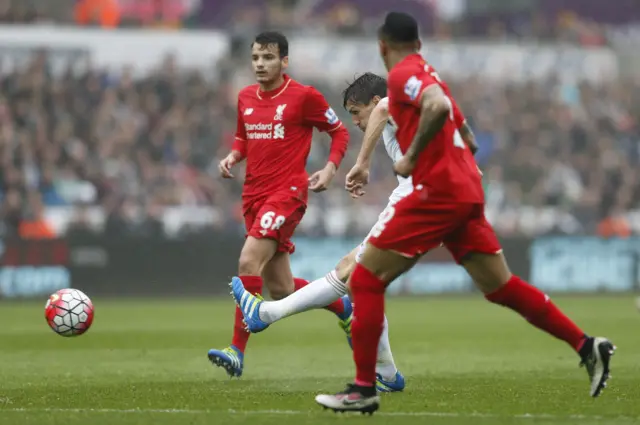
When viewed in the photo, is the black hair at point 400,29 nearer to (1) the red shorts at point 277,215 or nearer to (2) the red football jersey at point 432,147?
(2) the red football jersey at point 432,147

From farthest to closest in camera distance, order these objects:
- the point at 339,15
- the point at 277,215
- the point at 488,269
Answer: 1. the point at 339,15
2. the point at 277,215
3. the point at 488,269

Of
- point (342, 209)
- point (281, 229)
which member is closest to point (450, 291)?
point (342, 209)

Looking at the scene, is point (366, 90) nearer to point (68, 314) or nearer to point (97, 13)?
point (68, 314)

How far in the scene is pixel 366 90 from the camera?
931 centimetres

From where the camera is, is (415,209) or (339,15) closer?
(415,209)

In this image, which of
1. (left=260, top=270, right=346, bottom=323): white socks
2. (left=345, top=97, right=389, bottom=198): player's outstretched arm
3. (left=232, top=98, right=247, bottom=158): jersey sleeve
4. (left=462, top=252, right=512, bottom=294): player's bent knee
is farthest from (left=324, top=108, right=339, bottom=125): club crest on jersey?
(left=462, top=252, right=512, bottom=294): player's bent knee

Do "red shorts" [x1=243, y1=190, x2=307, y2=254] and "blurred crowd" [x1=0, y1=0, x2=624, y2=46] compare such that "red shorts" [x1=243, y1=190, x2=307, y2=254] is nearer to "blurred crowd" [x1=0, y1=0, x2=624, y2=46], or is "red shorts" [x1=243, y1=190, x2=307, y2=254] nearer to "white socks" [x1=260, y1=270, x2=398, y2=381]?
"white socks" [x1=260, y1=270, x2=398, y2=381]

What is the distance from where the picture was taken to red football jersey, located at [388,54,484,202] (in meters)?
7.24

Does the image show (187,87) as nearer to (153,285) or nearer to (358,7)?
(153,285)

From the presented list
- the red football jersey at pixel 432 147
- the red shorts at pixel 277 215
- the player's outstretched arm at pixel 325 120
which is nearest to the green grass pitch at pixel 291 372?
the red shorts at pixel 277 215

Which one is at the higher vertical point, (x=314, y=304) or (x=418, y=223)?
(x=418, y=223)

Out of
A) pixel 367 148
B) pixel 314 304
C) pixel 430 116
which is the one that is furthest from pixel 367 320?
pixel 314 304

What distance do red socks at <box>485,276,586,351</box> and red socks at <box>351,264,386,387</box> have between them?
80 cm

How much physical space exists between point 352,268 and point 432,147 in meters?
1.85
